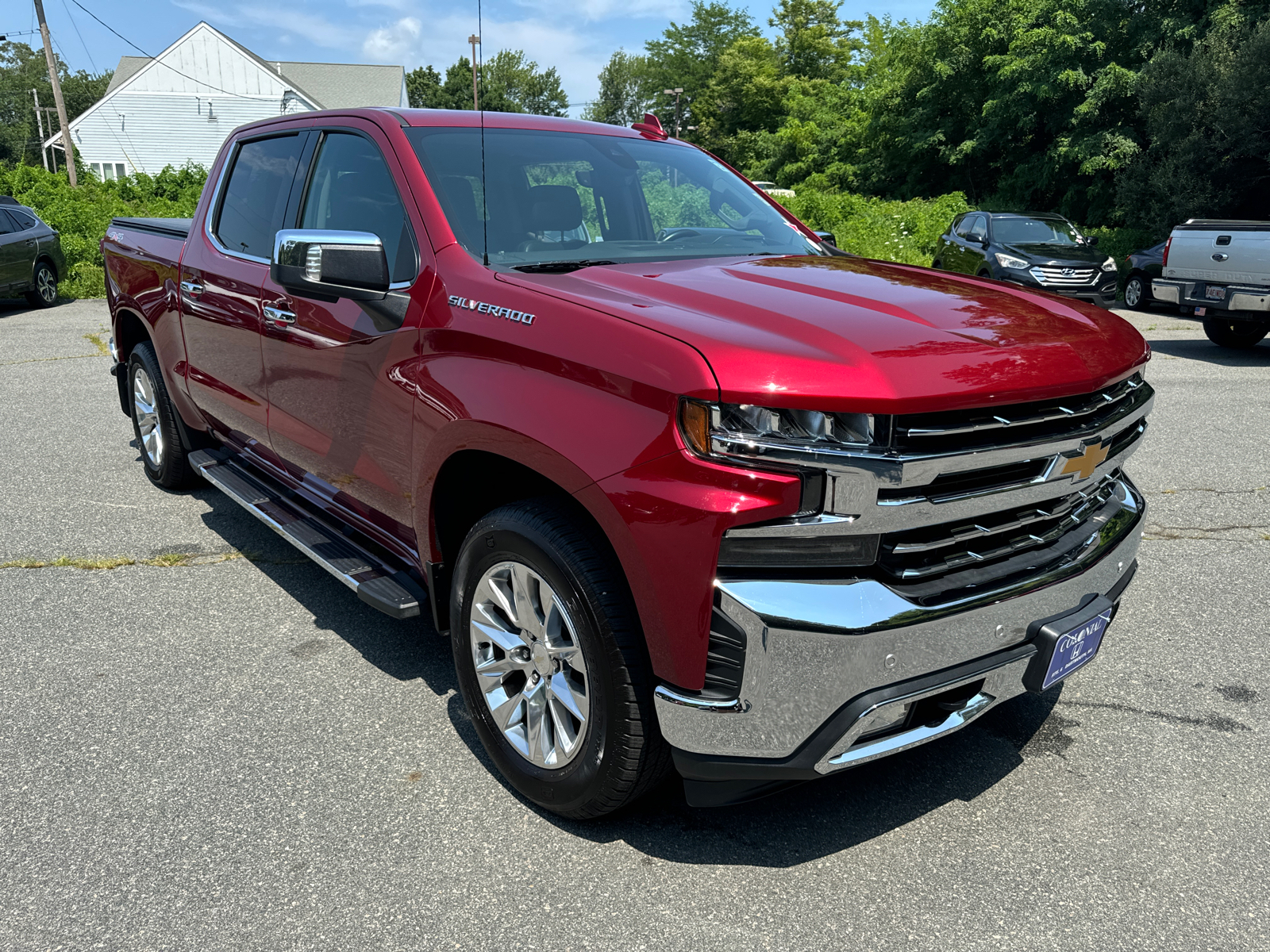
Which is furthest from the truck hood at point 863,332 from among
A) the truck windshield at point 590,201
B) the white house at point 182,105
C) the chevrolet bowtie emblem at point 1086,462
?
the white house at point 182,105

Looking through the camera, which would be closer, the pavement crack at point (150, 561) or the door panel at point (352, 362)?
the door panel at point (352, 362)

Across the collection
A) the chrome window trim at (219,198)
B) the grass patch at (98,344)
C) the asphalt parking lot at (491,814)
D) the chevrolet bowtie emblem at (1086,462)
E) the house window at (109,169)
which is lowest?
the grass patch at (98,344)

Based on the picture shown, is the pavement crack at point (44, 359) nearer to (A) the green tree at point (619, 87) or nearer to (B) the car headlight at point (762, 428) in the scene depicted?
(B) the car headlight at point (762, 428)

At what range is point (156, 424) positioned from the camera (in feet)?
18.7

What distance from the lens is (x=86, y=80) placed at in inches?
4540

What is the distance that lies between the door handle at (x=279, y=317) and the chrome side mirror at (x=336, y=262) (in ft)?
1.78

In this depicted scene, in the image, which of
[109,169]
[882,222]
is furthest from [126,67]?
[882,222]

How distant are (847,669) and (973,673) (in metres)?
0.41

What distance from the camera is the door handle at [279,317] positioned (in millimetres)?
3614

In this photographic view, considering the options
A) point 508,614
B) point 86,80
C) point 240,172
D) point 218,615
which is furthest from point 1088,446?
point 86,80

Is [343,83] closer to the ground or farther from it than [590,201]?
farther from it

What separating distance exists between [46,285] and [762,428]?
17.2 m

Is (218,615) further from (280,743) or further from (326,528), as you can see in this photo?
(280,743)

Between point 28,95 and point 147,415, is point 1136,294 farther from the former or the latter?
point 28,95
